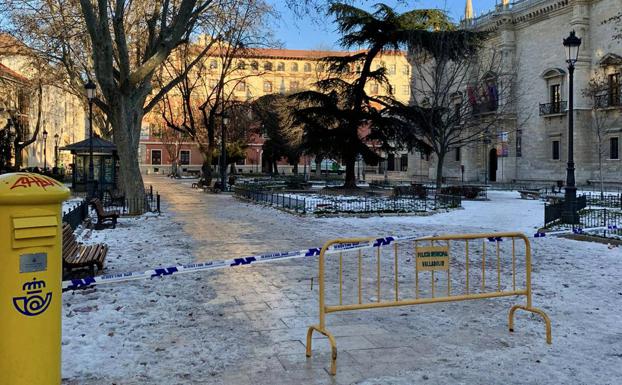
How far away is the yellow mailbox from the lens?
341cm

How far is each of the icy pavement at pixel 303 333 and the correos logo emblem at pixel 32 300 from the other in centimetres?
114

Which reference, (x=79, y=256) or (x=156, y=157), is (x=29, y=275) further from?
(x=156, y=157)

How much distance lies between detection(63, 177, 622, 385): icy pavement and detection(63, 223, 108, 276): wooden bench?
1.30 ft

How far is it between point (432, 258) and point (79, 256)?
17.5 feet

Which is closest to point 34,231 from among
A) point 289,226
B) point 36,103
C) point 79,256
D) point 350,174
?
point 79,256

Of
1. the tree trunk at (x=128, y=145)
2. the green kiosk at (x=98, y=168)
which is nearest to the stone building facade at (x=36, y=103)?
the green kiosk at (x=98, y=168)

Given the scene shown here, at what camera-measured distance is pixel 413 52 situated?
104 feet

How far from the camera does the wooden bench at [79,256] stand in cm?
749

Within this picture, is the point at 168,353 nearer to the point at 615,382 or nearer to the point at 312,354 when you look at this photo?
the point at 312,354

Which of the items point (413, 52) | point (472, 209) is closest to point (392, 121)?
point (413, 52)

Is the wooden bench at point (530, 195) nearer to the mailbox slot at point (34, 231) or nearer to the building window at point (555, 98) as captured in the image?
the building window at point (555, 98)

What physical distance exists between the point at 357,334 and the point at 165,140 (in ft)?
243

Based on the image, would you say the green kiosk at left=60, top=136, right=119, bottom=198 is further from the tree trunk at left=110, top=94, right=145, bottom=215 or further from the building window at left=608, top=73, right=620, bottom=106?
the building window at left=608, top=73, right=620, bottom=106

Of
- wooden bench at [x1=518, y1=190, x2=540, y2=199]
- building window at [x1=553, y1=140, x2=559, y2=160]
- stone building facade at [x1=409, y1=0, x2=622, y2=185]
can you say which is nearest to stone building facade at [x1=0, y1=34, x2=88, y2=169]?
wooden bench at [x1=518, y1=190, x2=540, y2=199]
